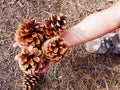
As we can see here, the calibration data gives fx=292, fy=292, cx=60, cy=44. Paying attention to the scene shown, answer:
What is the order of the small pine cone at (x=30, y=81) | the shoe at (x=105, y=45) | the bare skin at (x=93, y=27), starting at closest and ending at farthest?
the bare skin at (x=93, y=27)
the small pine cone at (x=30, y=81)
the shoe at (x=105, y=45)

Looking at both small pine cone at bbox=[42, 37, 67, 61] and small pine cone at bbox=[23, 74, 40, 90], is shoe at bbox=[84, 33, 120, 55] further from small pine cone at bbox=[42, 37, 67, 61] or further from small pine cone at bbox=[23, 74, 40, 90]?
small pine cone at bbox=[42, 37, 67, 61]

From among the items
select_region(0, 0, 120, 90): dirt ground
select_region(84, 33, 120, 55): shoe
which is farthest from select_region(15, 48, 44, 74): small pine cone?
select_region(84, 33, 120, 55): shoe

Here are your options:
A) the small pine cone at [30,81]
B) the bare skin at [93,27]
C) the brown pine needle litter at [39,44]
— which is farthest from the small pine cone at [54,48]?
the small pine cone at [30,81]

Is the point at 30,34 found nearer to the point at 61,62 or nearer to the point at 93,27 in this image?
the point at 93,27

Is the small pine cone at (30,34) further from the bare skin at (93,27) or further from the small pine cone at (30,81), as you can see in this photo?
the small pine cone at (30,81)

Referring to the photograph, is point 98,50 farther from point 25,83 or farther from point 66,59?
point 25,83

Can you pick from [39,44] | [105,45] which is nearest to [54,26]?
[39,44]
